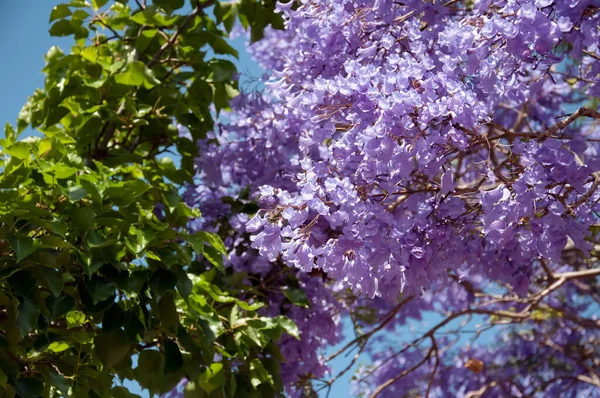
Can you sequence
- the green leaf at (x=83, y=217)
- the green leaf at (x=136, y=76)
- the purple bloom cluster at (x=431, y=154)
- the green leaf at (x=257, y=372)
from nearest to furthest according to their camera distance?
the purple bloom cluster at (x=431, y=154), the green leaf at (x=83, y=217), the green leaf at (x=257, y=372), the green leaf at (x=136, y=76)

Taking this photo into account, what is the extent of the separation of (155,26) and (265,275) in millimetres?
930

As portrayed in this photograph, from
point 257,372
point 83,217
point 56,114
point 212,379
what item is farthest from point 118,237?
point 56,114

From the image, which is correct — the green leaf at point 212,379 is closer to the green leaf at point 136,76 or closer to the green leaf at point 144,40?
the green leaf at point 136,76

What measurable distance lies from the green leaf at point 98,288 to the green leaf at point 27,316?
Result: 0.14 meters

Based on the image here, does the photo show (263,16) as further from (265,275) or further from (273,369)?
(273,369)

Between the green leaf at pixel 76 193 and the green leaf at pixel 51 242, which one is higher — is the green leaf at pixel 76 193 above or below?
above

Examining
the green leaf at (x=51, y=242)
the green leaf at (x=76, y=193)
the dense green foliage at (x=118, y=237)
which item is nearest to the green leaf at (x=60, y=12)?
the dense green foliage at (x=118, y=237)

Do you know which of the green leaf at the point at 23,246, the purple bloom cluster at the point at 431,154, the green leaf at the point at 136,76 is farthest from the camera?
the green leaf at the point at 136,76

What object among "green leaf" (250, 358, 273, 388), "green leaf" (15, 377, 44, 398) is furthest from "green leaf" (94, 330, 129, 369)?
"green leaf" (250, 358, 273, 388)

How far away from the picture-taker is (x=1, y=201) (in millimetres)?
2094

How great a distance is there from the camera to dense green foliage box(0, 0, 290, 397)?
2074 millimetres

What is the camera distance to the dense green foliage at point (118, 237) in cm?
207

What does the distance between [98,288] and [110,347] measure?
19 cm

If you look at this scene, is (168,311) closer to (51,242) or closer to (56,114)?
(51,242)
